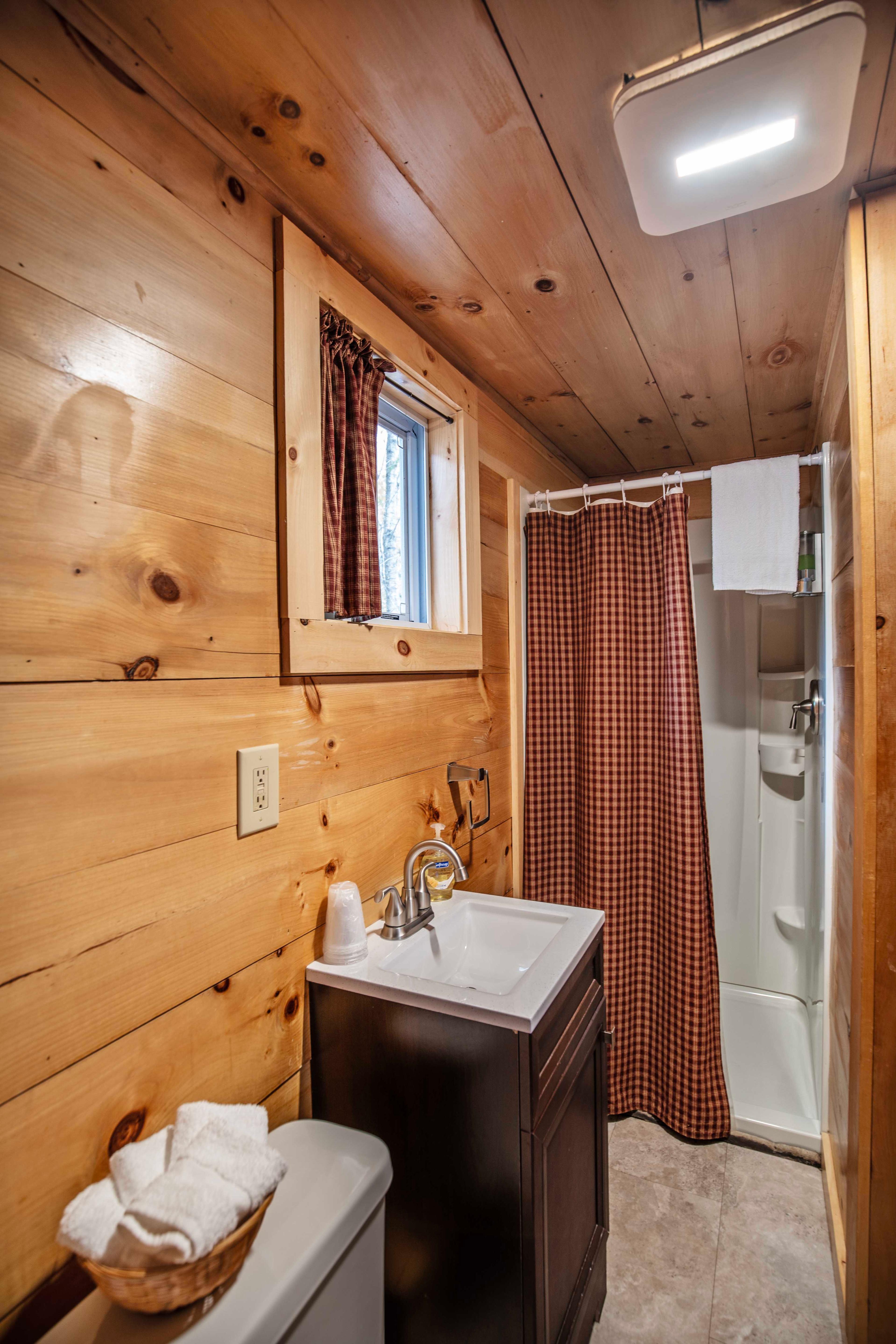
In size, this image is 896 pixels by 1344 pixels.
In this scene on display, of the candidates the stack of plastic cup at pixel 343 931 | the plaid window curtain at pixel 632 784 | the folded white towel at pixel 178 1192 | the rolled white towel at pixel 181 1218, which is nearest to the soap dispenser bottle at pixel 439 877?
the stack of plastic cup at pixel 343 931

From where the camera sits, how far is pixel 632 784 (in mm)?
2135

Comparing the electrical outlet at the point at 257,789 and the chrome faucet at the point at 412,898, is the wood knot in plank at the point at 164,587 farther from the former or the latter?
the chrome faucet at the point at 412,898

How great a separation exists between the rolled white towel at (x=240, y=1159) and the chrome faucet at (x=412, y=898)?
0.55m

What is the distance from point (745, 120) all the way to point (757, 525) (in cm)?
112

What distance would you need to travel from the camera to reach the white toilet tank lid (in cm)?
71

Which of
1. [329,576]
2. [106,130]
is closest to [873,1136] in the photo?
[329,576]

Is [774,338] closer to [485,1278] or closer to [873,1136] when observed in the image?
[873,1136]

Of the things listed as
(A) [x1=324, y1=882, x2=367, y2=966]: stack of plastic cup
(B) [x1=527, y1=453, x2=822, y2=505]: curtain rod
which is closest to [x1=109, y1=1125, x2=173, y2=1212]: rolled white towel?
(A) [x1=324, y1=882, x2=367, y2=966]: stack of plastic cup

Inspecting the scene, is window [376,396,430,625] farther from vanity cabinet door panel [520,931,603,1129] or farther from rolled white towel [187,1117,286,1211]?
rolled white towel [187,1117,286,1211]

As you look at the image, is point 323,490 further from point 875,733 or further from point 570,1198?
point 570,1198

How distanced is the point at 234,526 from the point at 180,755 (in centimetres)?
37

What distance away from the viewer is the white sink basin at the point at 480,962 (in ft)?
3.66

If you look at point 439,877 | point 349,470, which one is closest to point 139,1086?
point 439,877

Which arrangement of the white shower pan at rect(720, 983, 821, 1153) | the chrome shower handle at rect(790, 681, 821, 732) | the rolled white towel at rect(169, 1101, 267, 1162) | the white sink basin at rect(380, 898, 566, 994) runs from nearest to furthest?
1. the rolled white towel at rect(169, 1101, 267, 1162)
2. the white sink basin at rect(380, 898, 566, 994)
3. the white shower pan at rect(720, 983, 821, 1153)
4. the chrome shower handle at rect(790, 681, 821, 732)
